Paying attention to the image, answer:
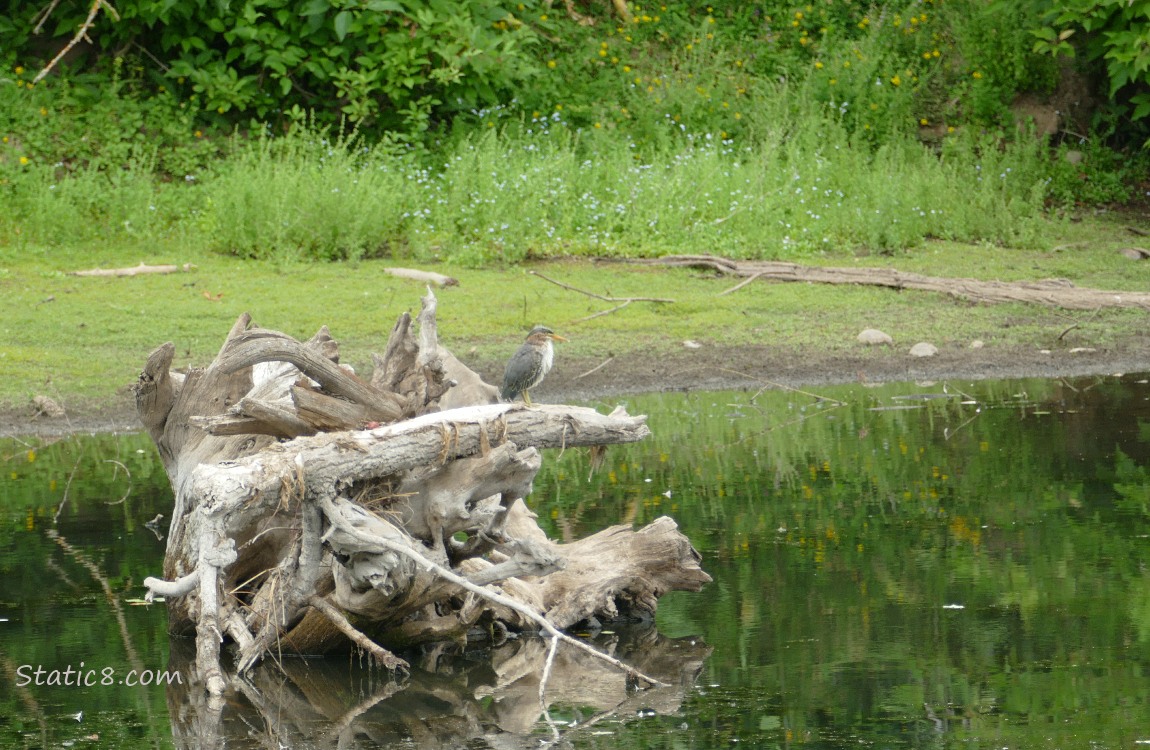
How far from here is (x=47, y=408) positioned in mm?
9594

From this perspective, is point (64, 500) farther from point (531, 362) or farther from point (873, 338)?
point (873, 338)

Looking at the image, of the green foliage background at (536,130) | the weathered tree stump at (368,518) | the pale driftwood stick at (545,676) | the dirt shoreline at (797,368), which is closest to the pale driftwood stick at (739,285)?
the green foliage background at (536,130)

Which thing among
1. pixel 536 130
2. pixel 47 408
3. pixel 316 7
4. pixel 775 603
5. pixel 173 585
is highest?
pixel 316 7

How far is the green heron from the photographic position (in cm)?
653

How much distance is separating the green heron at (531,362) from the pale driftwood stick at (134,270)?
6.23 m

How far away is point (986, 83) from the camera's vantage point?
50.3 ft

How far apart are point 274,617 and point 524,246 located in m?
7.61

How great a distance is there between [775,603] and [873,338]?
522 cm

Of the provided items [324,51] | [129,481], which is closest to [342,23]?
[324,51]

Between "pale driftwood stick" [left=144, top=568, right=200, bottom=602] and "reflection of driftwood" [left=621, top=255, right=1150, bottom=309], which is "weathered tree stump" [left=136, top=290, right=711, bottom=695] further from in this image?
"reflection of driftwood" [left=621, top=255, right=1150, bottom=309]

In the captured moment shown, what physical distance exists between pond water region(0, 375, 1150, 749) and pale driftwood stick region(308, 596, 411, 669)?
0.08m

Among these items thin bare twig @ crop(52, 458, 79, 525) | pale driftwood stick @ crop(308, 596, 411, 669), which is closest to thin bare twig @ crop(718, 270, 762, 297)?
thin bare twig @ crop(52, 458, 79, 525)

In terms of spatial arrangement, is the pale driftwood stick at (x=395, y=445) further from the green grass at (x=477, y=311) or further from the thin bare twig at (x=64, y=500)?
the green grass at (x=477, y=311)

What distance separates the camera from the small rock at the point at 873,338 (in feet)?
35.7
